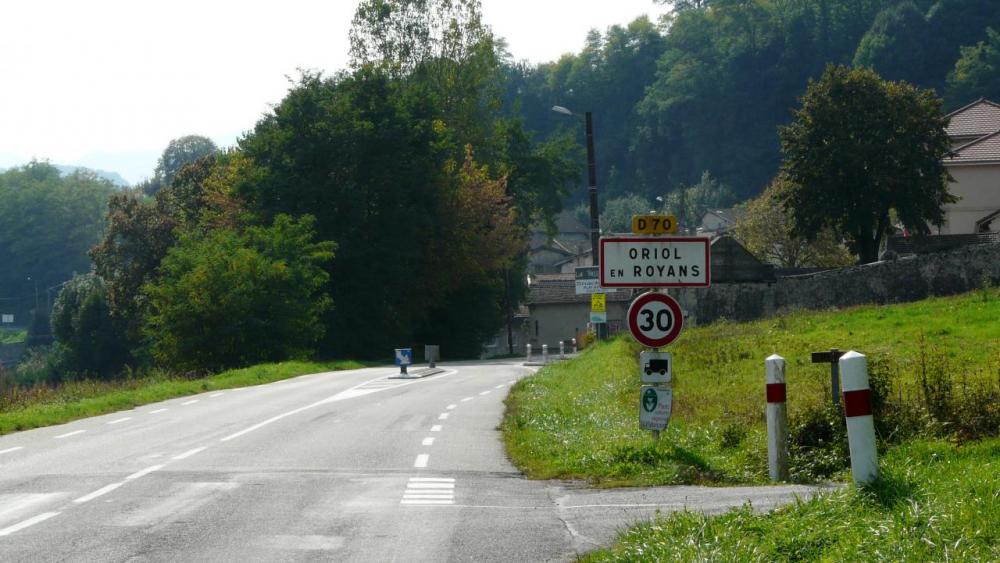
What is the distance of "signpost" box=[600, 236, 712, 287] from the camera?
1345 centimetres

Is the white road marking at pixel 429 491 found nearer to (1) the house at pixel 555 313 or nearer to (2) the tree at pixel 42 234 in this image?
(1) the house at pixel 555 313

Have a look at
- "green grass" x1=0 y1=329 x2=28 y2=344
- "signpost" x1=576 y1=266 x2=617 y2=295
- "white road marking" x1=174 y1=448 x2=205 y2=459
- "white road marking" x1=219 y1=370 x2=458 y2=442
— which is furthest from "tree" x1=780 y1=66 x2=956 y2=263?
"green grass" x1=0 y1=329 x2=28 y2=344

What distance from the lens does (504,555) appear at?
841 centimetres

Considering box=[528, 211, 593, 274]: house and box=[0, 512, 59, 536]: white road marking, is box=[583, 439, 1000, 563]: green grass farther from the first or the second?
box=[528, 211, 593, 274]: house

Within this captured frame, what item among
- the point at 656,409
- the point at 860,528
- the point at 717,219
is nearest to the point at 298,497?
the point at 656,409

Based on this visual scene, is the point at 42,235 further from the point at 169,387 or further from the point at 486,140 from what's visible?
the point at 169,387

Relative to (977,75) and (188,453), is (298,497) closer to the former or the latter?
(188,453)

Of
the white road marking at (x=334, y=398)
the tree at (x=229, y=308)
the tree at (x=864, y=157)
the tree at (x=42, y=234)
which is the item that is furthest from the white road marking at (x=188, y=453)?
the tree at (x=42, y=234)

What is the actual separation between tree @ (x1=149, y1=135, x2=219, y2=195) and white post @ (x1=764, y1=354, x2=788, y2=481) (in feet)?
521

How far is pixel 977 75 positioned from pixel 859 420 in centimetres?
10681

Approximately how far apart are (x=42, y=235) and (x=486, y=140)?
11769 cm

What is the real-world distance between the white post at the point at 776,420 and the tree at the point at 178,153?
15878cm

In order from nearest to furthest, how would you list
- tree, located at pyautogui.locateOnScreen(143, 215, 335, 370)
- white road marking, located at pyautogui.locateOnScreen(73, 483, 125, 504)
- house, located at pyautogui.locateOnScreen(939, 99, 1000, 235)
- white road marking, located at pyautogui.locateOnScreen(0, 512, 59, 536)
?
white road marking, located at pyautogui.locateOnScreen(0, 512, 59, 536), white road marking, located at pyautogui.locateOnScreen(73, 483, 125, 504), tree, located at pyautogui.locateOnScreen(143, 215, 335, 370), house, located at pyautogui.locateOnScreen(939, 99, 1000, 235)

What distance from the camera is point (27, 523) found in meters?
9.62
